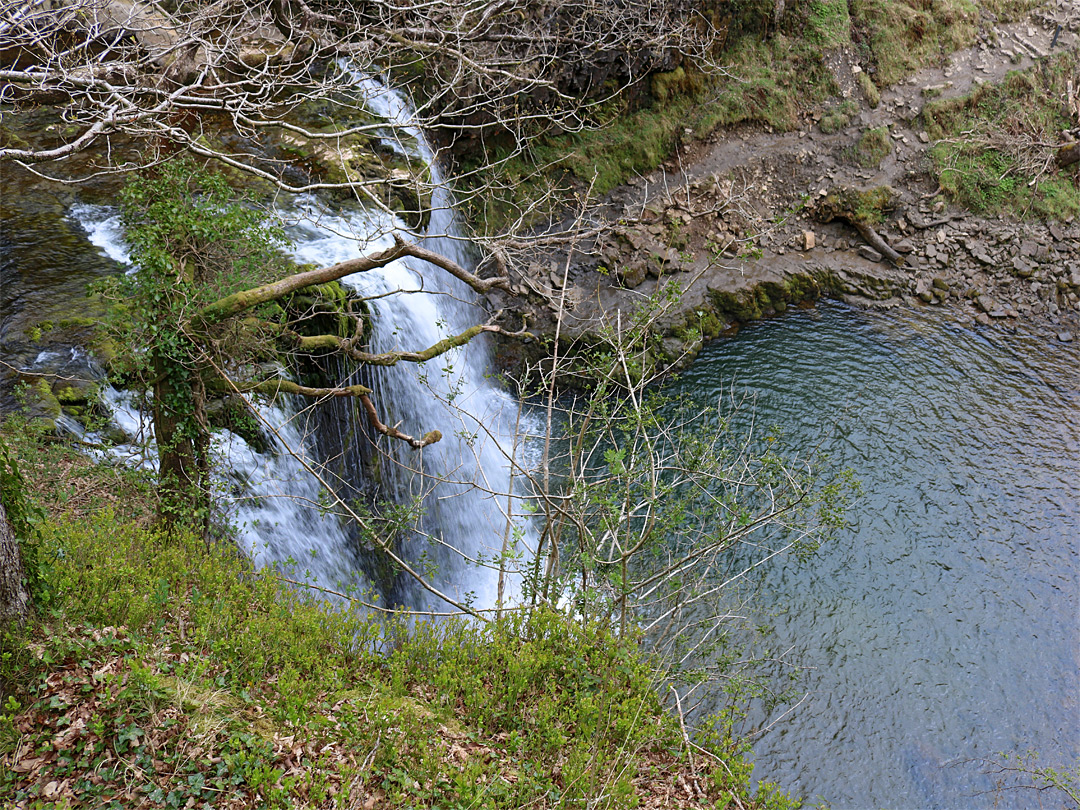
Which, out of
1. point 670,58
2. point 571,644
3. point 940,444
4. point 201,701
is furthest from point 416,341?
point 670,58

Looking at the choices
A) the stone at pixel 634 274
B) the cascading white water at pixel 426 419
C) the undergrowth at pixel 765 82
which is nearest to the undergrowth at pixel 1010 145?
the undergrowth at pixel 765 82

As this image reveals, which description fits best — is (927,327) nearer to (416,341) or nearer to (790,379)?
(790,379)

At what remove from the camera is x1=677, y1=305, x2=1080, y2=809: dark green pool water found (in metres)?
7.63

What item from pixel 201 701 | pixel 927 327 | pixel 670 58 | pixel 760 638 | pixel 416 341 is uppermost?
pixel 670 58

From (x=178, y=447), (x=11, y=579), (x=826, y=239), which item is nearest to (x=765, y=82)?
(x=826, y=239)

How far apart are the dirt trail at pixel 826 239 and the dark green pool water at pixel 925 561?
0.81 m

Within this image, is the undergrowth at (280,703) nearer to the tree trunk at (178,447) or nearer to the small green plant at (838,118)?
the tree trunk at (178,447)

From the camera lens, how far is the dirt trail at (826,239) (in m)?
14.2

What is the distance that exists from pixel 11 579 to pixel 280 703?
1648mm

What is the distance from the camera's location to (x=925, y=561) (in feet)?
31.8

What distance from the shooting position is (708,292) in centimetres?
1416

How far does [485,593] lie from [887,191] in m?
12.7

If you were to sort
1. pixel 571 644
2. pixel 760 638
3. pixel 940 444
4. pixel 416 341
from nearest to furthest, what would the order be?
pixel 571 644
pixel 760 638
pixel 416 341
pixel 940 444

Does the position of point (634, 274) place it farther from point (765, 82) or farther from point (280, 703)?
point (280, 703)
